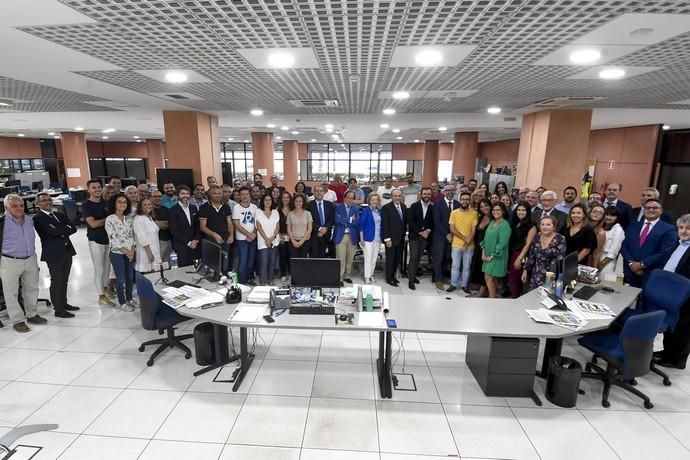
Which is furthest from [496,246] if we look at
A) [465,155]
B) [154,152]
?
[154,152]

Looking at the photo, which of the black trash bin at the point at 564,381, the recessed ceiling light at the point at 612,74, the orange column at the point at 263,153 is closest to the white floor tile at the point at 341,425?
the black trash bin at the point at 564,381

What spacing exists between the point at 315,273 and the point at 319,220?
267 cm

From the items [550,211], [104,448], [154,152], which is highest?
[154,152]

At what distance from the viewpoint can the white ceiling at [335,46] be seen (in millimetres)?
2492

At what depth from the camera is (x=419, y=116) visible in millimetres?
8797

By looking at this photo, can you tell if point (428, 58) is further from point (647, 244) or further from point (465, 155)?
point (465, 155)

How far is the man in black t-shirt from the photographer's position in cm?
525

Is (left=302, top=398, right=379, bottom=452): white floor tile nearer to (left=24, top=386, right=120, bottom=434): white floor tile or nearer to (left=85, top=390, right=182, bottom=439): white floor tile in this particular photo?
(left=85, top=390, right=182, bottom=439): white floor tile

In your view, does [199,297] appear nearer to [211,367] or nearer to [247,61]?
[211,367]

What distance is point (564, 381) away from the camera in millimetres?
3379

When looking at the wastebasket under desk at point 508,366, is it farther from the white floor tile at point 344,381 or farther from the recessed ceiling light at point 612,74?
the recessed ceiling light at point 612,74

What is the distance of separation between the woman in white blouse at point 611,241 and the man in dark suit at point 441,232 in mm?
2204

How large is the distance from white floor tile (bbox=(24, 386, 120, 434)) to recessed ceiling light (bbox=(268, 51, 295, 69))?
3759mm

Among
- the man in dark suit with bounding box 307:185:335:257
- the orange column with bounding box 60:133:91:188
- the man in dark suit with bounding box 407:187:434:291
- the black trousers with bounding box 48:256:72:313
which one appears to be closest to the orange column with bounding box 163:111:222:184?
the man in dark suit with bounding box 307:185:335:257
